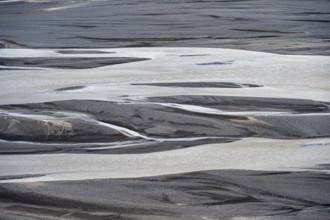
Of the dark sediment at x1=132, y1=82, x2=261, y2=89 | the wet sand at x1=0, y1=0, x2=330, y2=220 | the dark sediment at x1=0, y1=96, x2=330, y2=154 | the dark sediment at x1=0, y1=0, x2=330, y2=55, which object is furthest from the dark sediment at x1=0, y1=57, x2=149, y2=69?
the dark sediment at x1=0, y1=96, x2=330, y2=154

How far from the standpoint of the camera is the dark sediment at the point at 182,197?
3008 millimetres

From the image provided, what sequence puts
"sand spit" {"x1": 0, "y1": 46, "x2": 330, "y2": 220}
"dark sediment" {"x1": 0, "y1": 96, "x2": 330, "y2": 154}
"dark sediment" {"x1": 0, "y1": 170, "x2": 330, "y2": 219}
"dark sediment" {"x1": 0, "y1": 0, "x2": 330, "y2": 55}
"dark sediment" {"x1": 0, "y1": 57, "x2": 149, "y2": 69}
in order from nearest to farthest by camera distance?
"dark sediment" {"x1": 0, "y1": 170, "x2": 330, "y2": 219} < "sand spit" {"x1": 0, "y1": 46, "x2": 330, "y2": 220} < "dark sediment" {"x1": 0, "y1": 96, "x2": 330, "y2": 154} < "dark sediment" {"x1": 0, "y1": 57, "x2": 149, "y2": 69} < "dark sediment" {"x1": 0, "y1": 0, "x2": 330, "y2": 55}

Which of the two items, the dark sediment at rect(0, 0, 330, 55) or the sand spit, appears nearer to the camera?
the sand spit

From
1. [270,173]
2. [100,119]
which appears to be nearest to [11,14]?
[100,119]

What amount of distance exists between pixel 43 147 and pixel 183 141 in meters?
0.59

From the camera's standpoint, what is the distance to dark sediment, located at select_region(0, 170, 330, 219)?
3.01 meters

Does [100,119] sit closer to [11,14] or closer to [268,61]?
[268,61]

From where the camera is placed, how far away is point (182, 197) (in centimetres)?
317

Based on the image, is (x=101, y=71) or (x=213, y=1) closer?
(x=101, y=71)

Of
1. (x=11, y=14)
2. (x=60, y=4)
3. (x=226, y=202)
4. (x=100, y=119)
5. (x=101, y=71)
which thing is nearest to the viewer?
(x=226, y=202)

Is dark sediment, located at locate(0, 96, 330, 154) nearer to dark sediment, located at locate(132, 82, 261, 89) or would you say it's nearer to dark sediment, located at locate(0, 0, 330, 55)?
dark sediment, located at locate(132, 82, 261, 89)

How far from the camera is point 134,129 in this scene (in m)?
4.13

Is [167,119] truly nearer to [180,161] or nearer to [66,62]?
[180,161]

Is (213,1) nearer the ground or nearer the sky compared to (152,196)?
nearer the sky
